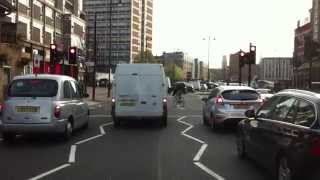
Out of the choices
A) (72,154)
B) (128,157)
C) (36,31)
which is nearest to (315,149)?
(128,157)

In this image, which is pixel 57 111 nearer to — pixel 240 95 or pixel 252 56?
pixel 240 95

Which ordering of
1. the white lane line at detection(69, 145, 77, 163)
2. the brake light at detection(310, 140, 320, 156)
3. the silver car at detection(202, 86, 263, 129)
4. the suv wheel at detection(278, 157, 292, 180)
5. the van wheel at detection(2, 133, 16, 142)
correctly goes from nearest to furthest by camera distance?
the brake light at detection(310, 140, 320, 156), the suv wheel at detection(278, 157, 292, 180), the white lane line at detection(69, 145, 77, 163), the van wheel at detection(2, 133, 16, 142), the silver car at detection(202, 86, 263, 129)

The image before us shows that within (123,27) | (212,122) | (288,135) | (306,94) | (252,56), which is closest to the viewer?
(288,135)

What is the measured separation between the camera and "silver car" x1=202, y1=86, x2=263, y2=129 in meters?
18.3

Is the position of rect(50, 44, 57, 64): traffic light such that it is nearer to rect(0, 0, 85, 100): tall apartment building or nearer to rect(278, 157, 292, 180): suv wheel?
rect(0, 0, 85, 100): tall apartment building

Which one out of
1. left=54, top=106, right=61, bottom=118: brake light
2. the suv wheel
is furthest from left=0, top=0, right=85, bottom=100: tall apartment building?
the suv wheel

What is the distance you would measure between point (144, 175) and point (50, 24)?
68.5 m

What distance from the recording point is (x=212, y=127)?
1914cm

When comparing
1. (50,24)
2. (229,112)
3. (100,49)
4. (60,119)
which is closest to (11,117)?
(60,119)

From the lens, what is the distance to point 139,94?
66.0 feet

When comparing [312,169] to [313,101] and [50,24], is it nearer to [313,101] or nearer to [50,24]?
[313,101]

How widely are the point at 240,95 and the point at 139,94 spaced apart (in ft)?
11.3

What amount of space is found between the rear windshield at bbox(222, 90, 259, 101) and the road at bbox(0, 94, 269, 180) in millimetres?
1183

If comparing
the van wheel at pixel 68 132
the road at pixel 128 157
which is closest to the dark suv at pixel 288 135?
→ the road at pixel 128 157
